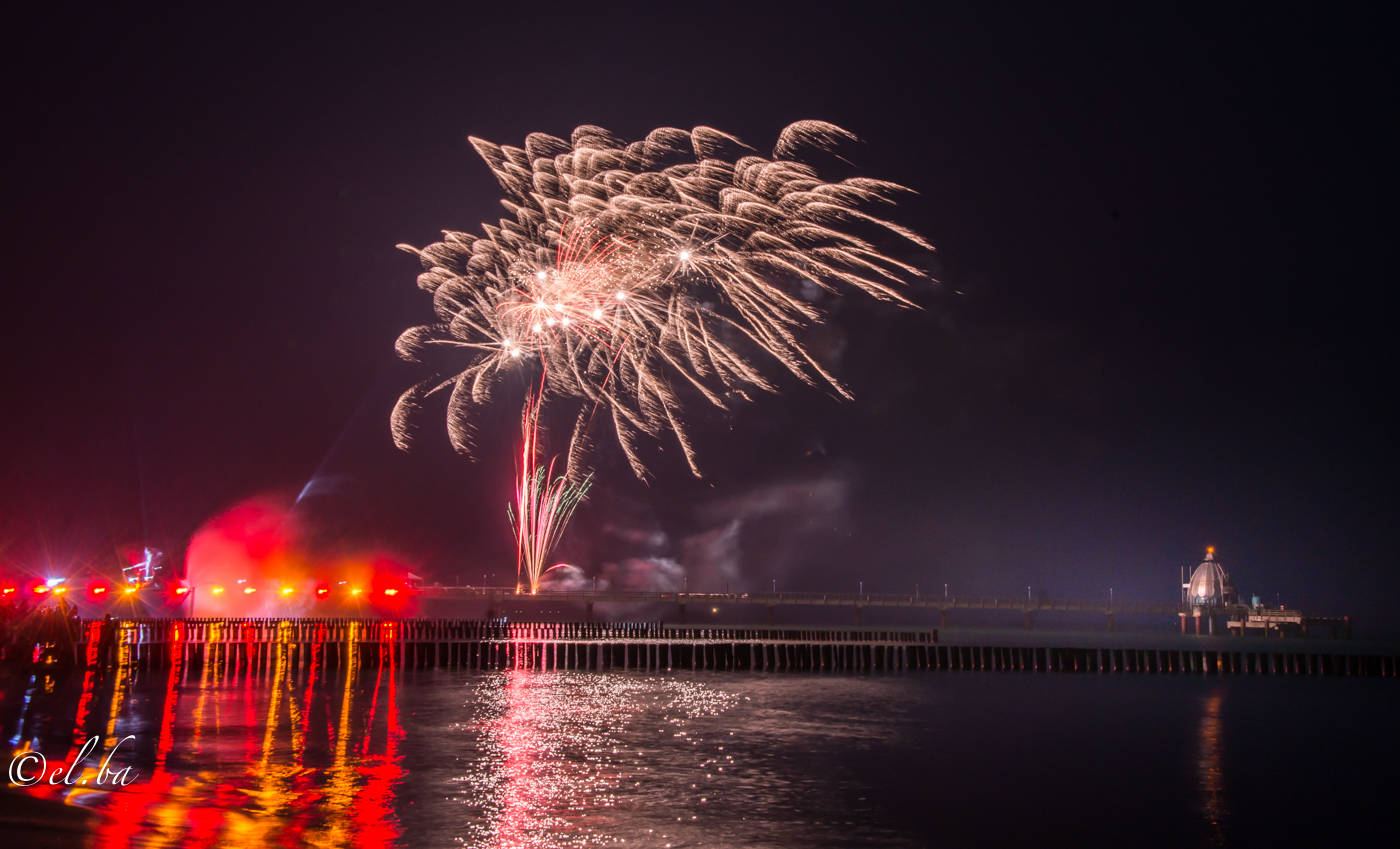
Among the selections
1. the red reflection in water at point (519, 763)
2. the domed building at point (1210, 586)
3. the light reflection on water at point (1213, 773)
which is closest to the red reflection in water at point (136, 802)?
the red reflection in water at point (519, 763)

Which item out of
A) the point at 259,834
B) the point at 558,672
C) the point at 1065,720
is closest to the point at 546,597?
the point at 558,672

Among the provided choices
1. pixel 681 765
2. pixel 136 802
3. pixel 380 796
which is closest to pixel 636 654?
pixel 681 765

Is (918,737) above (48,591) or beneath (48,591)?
beneath

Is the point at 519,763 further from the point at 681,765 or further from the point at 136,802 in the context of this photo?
the point at 136,802

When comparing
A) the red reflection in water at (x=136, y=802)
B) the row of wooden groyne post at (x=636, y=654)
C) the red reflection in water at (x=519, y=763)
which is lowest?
the row of wooden groyne post at (x=636, y=654)

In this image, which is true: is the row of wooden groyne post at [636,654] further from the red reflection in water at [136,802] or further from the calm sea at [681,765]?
the red reflection in water at [136,802]

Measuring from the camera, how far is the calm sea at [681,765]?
1481cm

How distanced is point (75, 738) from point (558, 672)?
2302 cm

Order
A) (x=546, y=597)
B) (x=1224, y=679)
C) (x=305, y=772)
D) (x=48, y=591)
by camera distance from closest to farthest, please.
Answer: (x=305, y=772)
(x=48, y=591)
(x=1224, y=679)
(x=546, y=597)

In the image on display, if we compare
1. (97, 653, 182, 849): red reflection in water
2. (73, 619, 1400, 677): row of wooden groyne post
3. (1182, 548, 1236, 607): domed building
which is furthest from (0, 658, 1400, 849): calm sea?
(1182, 548, 1236, 607): domed building

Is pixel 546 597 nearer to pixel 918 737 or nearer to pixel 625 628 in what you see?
pixel 625 628

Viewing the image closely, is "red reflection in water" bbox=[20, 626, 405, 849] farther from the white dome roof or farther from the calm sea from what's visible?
the white dome roof

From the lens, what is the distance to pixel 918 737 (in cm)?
2558

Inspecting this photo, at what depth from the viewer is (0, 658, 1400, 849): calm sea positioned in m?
14.8
